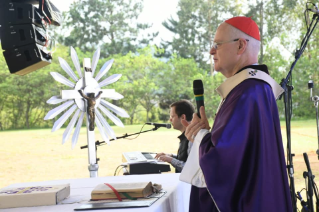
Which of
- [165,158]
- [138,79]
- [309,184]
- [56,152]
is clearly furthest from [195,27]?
[165,158]

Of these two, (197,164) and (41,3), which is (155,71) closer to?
(41,3)

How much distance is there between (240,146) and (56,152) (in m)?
7.84

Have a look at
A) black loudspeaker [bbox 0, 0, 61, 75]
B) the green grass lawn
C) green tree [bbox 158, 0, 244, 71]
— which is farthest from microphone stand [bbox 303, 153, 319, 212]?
green tree [bbox 158, 0, 244, 71]

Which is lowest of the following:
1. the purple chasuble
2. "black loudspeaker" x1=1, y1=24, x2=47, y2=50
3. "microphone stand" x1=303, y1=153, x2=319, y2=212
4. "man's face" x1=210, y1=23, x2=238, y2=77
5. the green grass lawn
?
the green grass lawn

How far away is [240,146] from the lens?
1517mm

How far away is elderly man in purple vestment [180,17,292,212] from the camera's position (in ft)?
4.96

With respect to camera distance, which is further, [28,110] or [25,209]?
[28,110]

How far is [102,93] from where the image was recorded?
339cm

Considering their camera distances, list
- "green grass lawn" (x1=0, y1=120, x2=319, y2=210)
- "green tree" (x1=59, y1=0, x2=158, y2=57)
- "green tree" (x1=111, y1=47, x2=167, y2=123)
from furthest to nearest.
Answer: "green tree" (x1=59, y1=0, x2=158, y2=57)
"green tree" (x1=111, y1=47, x2=167, y2=123)
"green grass lawn" (x1=0, y1=120, x2=319, y2=210)

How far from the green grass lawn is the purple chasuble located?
6974 millimetres

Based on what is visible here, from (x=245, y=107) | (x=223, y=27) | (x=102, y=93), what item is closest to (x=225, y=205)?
(x=245, y=107)

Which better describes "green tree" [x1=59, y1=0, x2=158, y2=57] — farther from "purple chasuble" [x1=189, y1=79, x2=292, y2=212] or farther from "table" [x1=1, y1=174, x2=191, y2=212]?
"purple chasuble" [x1=189, y1=79, x2=292, y2=212]

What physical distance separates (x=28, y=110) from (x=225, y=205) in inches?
328

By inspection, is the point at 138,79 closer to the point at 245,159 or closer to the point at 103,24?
the point at 103,24
